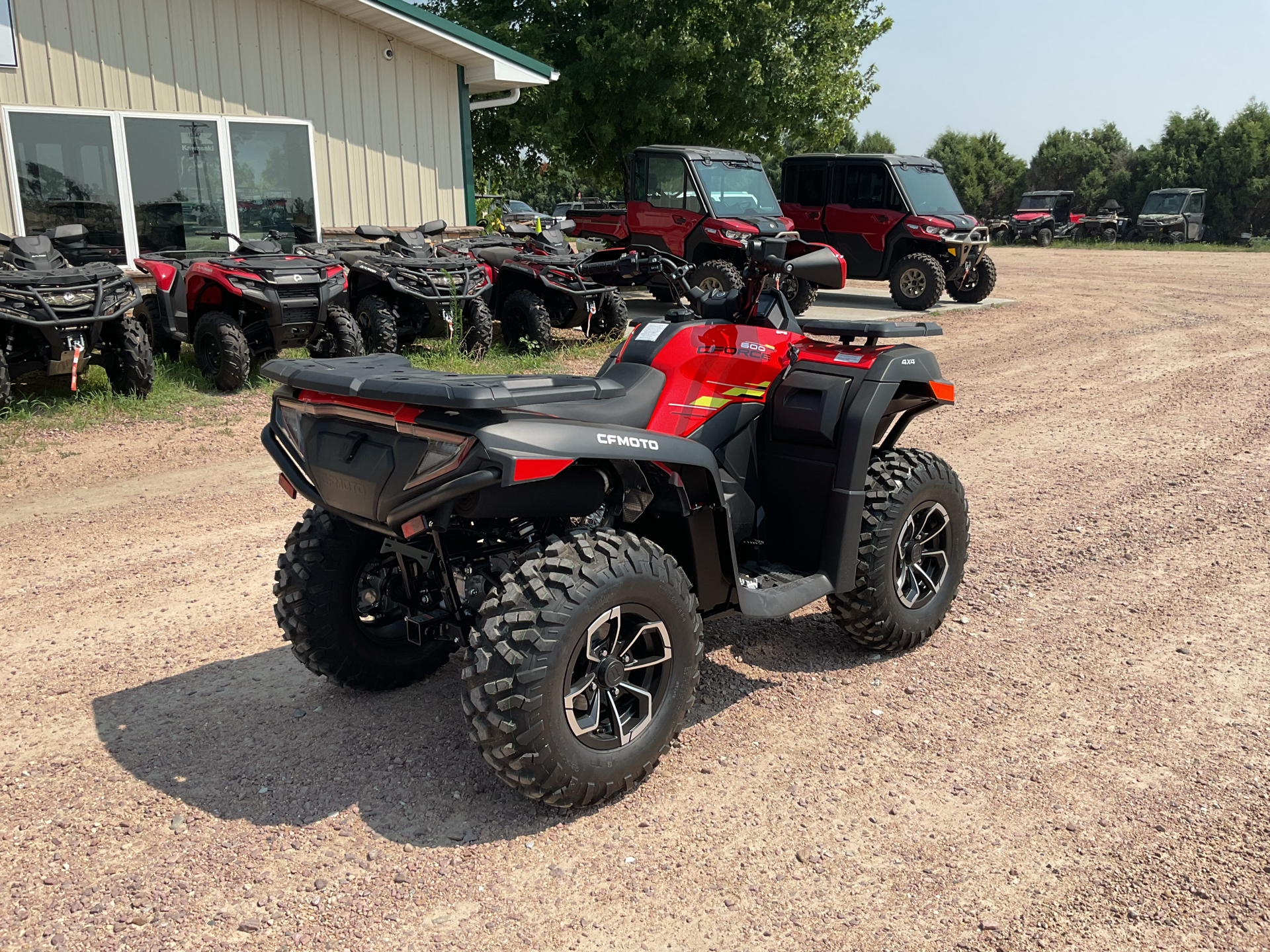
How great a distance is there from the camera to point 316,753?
343cm

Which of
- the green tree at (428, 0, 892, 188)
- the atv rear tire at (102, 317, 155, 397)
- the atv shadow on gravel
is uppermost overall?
the green tree at (428, 0, 892, 188)

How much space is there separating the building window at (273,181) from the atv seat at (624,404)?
891 centimetres

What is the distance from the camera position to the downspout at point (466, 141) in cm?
1380

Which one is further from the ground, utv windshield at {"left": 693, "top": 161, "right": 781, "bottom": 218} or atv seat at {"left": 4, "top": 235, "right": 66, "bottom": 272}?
utv windshield at {"left": 693, "top": 161, "right": 781, "bottom": 218}

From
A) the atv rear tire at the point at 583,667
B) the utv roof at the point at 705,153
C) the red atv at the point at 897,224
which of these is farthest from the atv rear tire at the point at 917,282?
the atv rear tire at the point at 583,667

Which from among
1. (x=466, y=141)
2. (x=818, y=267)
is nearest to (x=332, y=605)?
(x=818, y=267)

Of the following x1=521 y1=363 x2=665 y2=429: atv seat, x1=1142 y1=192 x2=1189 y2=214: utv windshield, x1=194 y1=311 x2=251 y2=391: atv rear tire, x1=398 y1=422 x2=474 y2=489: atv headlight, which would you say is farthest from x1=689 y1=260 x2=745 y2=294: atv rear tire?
x1=1142 y1=192 x2=1189 y2=214: utv windshield

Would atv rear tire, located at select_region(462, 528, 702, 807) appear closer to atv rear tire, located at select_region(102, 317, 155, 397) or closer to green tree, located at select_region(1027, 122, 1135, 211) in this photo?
atv rear tire, located at select_region(102, 317, 155, 397)

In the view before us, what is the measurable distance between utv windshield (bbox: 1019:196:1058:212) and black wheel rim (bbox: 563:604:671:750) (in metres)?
41.0

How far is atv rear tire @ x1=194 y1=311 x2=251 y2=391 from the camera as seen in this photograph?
9.21 meters

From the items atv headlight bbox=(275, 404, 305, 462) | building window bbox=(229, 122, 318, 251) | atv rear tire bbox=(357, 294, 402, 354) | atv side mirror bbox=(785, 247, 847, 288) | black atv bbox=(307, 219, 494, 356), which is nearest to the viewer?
atv headlight bbox=(275, 404, 305, 462)

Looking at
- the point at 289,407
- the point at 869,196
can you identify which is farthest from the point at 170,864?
the point at 869,196

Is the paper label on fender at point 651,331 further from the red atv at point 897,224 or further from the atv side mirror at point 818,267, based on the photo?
the red atv at point 897,224

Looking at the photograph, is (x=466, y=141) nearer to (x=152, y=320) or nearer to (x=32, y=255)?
(x=152, y=320)
